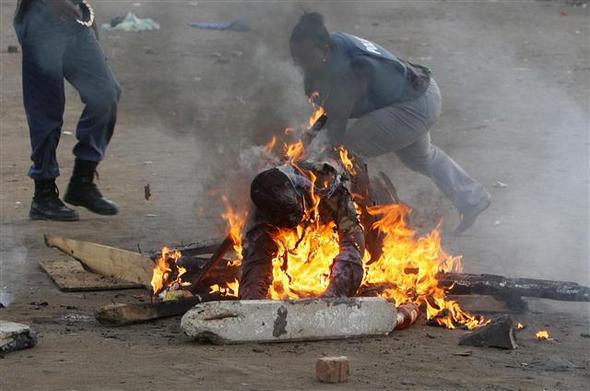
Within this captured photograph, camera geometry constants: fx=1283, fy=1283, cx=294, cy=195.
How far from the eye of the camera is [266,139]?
23.4 feet

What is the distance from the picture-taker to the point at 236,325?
16.8 ft

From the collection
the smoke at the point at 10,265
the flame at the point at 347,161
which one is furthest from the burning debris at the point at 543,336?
the smoke at the point at 10,265

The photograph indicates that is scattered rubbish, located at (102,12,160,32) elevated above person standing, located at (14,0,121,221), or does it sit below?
below

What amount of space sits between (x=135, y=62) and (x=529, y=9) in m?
7.40

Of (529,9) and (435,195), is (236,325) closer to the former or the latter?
(435,195)

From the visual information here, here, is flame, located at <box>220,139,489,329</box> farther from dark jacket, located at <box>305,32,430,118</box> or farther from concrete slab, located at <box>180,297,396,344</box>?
dark jacket, located at <box>305,32,430,118</box>

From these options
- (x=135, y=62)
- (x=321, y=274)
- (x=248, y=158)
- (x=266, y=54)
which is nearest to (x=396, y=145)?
(x=248, y=158)

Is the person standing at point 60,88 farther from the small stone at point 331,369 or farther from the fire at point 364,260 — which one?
the small stone at point 331,369

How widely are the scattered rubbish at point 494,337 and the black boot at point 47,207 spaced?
332cm

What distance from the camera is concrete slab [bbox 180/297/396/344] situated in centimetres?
509

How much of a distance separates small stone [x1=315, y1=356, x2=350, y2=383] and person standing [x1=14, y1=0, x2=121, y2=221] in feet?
11.7

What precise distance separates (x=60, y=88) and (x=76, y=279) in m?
1.63

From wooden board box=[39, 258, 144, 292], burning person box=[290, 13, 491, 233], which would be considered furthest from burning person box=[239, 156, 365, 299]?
wooden board box=[39, 258, 144, 292]

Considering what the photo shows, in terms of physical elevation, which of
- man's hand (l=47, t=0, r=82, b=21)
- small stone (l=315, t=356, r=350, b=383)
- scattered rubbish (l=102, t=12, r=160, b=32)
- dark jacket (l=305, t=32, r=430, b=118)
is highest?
man's hand (l=47, t=0, r=82, b=21)
